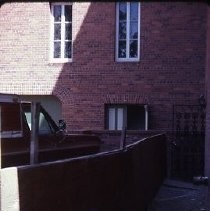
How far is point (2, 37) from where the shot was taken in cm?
1853

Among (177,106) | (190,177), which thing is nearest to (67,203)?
(190,177)

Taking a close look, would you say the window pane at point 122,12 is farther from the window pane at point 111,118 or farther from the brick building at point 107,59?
the window pane at point 111,118

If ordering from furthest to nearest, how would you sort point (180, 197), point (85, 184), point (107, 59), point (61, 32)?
point (61, 32) → point (107, 59) → point (180, 197) → point (85, 184)

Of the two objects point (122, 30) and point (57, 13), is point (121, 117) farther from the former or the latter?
point (57, 13)

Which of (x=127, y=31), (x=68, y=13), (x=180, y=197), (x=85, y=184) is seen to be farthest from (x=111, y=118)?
(x=85, y=184)

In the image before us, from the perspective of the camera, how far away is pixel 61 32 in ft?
59.9

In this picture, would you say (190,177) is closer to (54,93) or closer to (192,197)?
(192,197)

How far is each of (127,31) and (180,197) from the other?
25.7 ft

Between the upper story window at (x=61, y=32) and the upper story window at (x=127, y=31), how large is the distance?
169cm

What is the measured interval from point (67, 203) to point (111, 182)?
1773mm

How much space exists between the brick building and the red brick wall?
0.11 feet

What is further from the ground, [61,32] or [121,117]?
[61,32]

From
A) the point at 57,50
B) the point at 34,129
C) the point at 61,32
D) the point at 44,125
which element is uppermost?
the point at 61,32

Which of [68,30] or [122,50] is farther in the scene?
[68,30]
